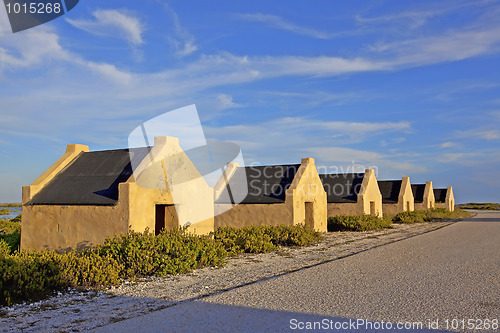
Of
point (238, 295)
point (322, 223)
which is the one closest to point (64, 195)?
point (238, 295)

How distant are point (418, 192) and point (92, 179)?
138 ft

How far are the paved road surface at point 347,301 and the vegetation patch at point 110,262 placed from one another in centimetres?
261

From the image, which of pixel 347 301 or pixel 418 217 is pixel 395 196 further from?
pixel 347 301

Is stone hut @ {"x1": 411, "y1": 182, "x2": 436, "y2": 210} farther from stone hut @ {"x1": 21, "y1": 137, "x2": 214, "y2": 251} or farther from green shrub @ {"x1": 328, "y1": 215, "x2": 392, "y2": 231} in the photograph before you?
stone hut @ {"x1": 21, "y1": 137, "x2": 214, "y2": 251}

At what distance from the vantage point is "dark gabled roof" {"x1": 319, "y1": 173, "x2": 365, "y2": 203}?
2827 cm

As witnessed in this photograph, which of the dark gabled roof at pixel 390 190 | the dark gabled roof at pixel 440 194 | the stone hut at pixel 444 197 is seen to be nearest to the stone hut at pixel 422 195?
the dark gabled roof at pixel 390 190

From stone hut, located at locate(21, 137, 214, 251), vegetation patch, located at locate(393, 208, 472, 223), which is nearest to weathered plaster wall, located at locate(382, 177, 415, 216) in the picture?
vegetation patch, located at locate(393, 208, 472, 223)

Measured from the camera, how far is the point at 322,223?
75.3 feet

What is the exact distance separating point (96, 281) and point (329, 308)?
4724 mm

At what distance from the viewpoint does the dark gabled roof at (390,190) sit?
37.3 m

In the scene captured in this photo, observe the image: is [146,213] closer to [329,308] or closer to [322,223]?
[329,308]

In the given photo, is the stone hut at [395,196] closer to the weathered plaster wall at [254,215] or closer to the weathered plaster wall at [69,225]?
the weathered plaster wall at [254,215]

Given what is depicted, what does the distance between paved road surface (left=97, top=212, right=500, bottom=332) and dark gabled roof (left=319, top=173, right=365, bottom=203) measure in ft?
58.2

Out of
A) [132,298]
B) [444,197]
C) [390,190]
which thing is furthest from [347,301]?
[444,197]
